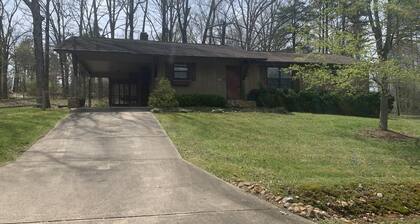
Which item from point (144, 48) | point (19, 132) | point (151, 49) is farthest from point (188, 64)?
point (19, 132)

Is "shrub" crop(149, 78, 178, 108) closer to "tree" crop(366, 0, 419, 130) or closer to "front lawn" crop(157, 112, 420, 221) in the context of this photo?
"front lawn" crop(157, 112, 420, 221)

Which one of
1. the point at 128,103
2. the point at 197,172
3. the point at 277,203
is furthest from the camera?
the point at 128,103

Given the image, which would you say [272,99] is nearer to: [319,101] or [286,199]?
[319,101]

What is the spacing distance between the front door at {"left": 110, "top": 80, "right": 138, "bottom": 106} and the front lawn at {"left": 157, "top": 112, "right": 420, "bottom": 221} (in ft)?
46.2

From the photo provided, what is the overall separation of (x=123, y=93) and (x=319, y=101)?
14135 millimetres

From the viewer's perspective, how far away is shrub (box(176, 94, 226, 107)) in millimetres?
22500

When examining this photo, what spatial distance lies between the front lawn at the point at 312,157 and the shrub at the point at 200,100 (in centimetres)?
454

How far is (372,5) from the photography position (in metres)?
15.0


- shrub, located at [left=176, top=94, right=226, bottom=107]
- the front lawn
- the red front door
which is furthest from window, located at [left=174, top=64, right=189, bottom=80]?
the front lawn

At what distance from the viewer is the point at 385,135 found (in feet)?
49.8

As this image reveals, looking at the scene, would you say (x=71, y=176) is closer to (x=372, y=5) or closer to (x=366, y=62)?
(x=366, y=62)

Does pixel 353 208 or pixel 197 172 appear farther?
pixel 197 172

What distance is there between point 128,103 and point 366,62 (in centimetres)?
1985

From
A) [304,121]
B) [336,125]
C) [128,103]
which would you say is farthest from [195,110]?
[128,103]
